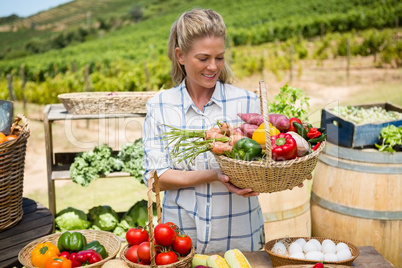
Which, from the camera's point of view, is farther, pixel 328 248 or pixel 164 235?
pixel 328 248

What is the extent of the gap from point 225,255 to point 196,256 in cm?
14

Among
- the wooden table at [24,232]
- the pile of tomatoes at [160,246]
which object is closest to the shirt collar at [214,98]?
the pile of tomatoes at [160,246]

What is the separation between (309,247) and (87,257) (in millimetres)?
1097

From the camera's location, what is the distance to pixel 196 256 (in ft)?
6.36

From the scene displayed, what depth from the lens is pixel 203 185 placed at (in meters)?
2.13

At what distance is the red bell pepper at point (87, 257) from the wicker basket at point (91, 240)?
0.14 ft

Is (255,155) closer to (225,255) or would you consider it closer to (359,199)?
(225,255)

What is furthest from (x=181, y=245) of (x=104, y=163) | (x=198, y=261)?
(x=104, y=163)

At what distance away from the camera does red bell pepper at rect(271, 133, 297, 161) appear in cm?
169

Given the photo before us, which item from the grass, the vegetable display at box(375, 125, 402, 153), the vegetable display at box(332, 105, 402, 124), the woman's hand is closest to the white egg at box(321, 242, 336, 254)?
the woman's hand

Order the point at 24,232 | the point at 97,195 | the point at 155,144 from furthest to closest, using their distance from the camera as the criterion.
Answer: the point at 97,195 < the point at 24,232 < the point at 155,144

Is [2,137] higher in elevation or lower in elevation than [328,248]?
higher

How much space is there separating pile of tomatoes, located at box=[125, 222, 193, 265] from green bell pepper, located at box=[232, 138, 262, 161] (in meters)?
0.43

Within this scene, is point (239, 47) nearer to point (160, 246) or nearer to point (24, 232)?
point (24, 232)
